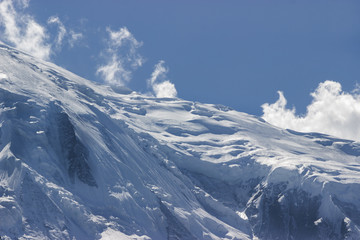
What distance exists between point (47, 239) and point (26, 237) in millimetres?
7660

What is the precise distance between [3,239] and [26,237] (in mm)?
9290

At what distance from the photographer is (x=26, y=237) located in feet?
638

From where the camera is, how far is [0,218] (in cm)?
19400

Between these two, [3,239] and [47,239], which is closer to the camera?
[3,239]

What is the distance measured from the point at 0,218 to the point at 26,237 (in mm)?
9460

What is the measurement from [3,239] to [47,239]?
16.8 m

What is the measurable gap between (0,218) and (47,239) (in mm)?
15726

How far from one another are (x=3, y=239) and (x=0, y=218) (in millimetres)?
9474

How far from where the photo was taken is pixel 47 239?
199875mm
